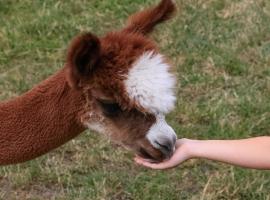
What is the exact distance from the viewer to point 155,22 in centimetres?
185

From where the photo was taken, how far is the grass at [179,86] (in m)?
2.79

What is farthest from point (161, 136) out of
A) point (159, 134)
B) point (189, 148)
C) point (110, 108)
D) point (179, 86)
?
point (179, 86)

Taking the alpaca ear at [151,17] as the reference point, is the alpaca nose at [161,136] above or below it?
below

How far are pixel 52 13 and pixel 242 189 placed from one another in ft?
5.66

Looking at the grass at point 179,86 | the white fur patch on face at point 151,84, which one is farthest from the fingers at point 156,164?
the grass at point 179,86

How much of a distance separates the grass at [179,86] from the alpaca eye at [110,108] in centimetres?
104

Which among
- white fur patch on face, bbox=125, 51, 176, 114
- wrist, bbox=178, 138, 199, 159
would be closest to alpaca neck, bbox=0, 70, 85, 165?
white fur patch on face, bbox=125, 51, 176, 114

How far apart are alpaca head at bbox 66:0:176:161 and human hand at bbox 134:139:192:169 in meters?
0.10

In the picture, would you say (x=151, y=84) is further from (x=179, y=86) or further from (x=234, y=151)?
(x=179, y=86)

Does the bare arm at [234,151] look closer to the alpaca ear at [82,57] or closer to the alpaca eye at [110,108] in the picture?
the alpaca eye at [110,108]

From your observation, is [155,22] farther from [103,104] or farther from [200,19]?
[200,19]

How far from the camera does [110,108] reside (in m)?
1.73

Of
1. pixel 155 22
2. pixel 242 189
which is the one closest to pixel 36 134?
pixel 155 22

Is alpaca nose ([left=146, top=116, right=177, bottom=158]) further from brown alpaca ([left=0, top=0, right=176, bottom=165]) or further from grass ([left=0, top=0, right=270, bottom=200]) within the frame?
grass ([left=0, top=0, right=270, bottom=200])
